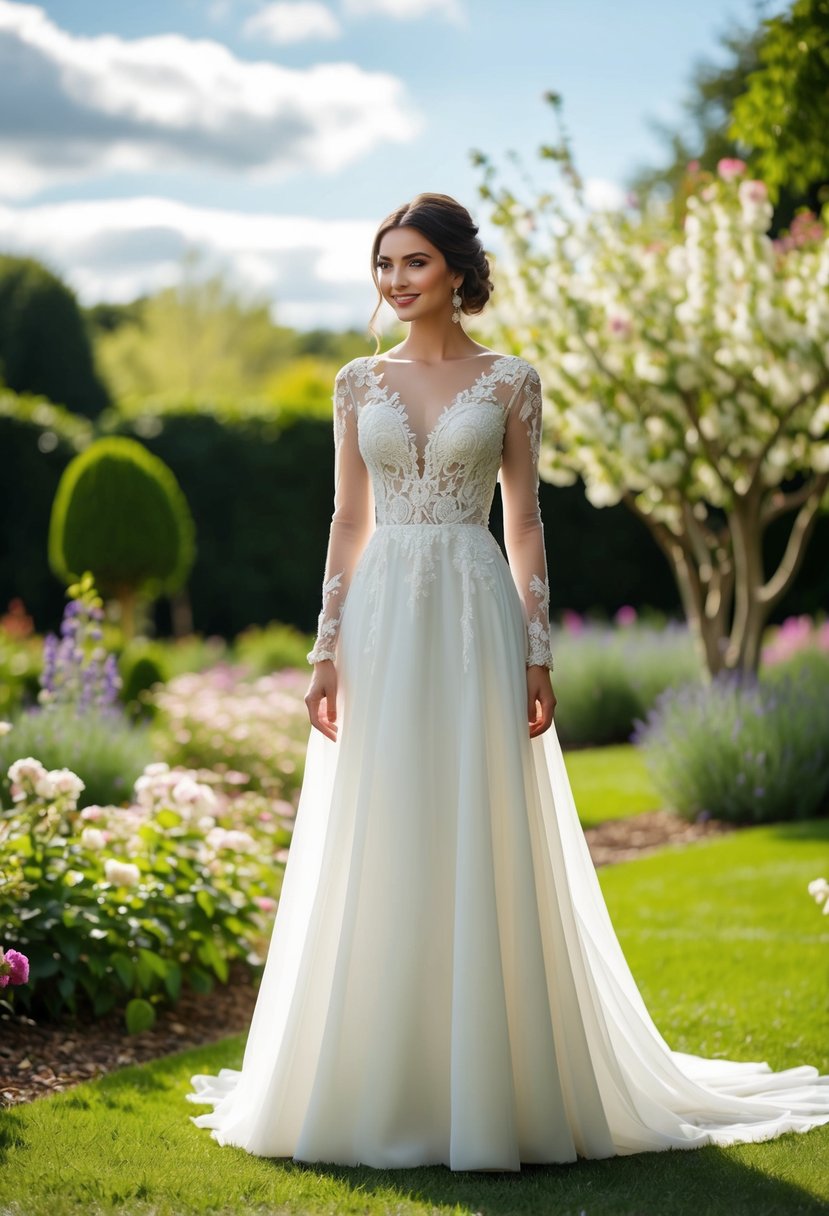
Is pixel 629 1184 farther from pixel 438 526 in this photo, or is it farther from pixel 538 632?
pixel 438 526

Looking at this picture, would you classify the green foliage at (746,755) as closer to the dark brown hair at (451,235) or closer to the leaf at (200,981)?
the leaf at (200,981)

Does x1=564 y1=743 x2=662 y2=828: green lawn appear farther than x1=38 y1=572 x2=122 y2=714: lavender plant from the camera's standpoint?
Yes

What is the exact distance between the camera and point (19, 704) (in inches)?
365

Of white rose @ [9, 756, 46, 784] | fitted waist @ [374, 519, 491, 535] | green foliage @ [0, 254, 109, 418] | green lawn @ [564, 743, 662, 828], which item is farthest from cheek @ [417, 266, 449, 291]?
green foliage @ [0, 254, 109, 418]

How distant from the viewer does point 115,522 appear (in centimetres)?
1247

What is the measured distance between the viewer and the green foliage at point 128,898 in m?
4.30

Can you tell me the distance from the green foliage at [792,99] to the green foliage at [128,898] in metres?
3.52

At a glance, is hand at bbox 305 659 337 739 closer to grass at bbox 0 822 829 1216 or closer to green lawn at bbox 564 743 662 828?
grass at bbox 0 822 829 1216

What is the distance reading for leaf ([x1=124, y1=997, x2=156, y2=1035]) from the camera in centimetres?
437

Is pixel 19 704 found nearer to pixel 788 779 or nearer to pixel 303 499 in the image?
pixel 788 779

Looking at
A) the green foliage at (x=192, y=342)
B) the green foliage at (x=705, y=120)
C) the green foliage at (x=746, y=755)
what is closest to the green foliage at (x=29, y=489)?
the green foliage at (x=746, y=755)

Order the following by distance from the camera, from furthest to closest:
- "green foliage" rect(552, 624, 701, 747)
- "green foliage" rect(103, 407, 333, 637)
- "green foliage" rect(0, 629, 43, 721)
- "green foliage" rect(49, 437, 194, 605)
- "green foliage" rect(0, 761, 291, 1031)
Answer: "green foliage" rect(103, 407, 333, 637), "green foliage" rect(49, 437, 194, 605), "green foliage" rect(552, 624, 701, 747), "green foliage" rect(0, 629, 43, 721), "green foliage" rect(0, 761, 291, 1031)

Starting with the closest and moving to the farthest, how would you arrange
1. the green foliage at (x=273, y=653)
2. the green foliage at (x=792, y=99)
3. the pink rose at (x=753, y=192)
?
the green foliage at (x=792, y=99) → the pink rose at (x=753, y=192) → the green foliage at (x=273, y=653)

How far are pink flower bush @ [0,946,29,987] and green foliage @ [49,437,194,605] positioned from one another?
907 centimetres
